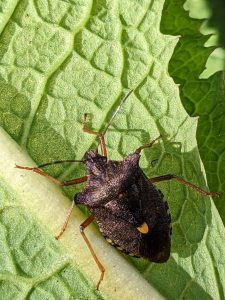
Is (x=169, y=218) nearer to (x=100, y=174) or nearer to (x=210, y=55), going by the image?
(x=100, y=174)

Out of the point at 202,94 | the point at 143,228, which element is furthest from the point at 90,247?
the point at 202,94

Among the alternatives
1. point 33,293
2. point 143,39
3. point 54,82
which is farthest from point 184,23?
point 33,293

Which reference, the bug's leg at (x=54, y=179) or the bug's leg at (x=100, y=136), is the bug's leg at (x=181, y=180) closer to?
the bug's leg at (x=100, y=136)

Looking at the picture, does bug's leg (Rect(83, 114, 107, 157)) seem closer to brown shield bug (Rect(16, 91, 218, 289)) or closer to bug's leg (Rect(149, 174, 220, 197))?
brown shield bug (Rect(16, 91, 218, 289))

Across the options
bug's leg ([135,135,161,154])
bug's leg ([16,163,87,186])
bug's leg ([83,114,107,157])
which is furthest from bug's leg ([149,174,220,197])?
bug's leg ([16,163,87,186])

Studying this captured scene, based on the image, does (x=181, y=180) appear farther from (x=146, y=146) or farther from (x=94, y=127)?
(x=94, y=127)

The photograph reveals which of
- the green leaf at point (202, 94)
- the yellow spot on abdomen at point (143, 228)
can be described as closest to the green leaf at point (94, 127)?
the green leaf at point (202, 94)

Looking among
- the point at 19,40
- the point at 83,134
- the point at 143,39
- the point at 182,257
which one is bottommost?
the point at 182,257
